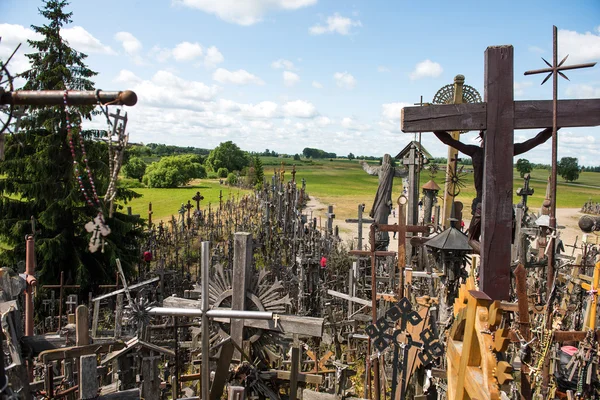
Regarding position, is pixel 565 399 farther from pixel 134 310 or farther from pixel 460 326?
pixel 134 310

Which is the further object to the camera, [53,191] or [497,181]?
[53,191]

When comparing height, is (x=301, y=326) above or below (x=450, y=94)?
below

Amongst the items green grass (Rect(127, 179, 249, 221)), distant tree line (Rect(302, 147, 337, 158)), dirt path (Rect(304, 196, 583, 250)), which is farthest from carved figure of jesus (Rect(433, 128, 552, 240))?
distant tree line (Rect(302, 147, 337, 158))

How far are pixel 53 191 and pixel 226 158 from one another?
2398 inches

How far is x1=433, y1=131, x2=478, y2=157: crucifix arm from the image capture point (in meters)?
3.65

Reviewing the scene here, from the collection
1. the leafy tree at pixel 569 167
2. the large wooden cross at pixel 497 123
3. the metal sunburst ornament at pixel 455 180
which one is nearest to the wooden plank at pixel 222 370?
the large wooden cross at pixel 497 123

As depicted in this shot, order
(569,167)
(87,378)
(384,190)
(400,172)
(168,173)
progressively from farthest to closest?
(569,167) < (168,173) < (400,172) < (384,190) < (87,378)

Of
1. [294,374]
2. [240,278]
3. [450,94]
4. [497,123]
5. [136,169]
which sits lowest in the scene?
[294,374]

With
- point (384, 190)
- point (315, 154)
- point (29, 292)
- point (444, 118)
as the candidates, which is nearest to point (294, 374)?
point (444, 118)

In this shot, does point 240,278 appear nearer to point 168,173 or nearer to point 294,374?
point 294,374

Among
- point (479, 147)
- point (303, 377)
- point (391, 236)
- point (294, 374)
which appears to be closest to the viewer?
point (479, 147)

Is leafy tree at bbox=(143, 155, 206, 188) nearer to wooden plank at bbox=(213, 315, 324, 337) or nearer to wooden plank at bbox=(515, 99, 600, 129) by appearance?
wooden plank at bbox=(213, 315, 324, 337)

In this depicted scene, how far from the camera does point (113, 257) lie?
13258mm

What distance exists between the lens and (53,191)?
41.8 ft
